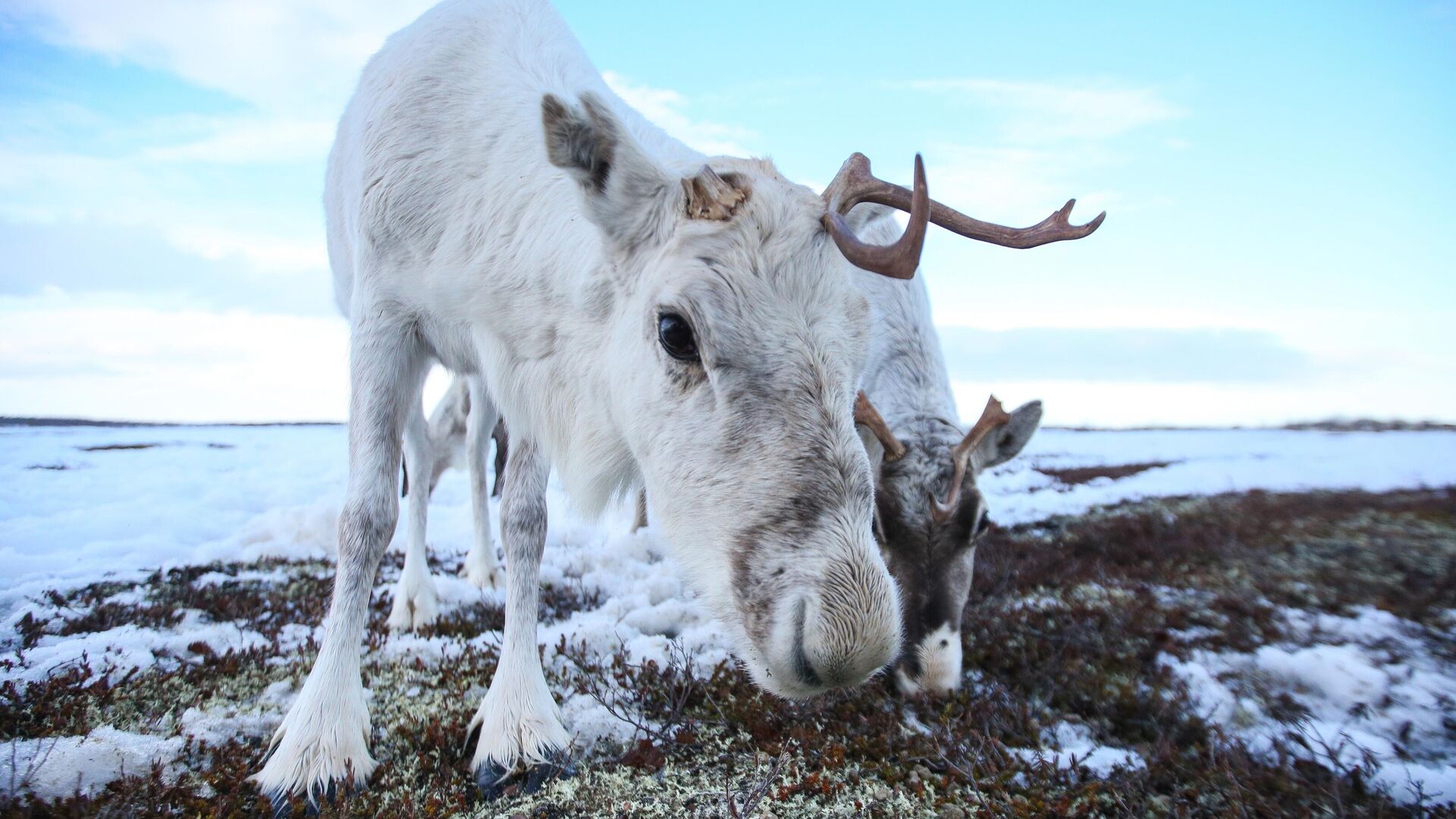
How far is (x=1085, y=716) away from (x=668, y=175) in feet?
12.8

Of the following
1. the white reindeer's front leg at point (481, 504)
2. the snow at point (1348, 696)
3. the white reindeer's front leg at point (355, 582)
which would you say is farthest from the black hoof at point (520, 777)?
the white reindeer's front leg at point (481, 504)

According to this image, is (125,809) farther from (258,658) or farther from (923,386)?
(923,386)

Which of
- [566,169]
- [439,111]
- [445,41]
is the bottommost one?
[566,169]

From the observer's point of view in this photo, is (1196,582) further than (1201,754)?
Yes

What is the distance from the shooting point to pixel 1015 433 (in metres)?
5.77

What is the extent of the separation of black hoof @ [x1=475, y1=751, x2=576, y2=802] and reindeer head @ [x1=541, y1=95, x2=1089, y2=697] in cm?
140

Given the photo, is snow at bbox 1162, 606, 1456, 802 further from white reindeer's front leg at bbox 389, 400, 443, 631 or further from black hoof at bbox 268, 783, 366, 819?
white reindeer's front leg at bbox 389, 400, 443, 631

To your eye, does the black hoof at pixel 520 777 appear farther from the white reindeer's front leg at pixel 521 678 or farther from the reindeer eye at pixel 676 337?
the reindeer eye at pixel 676 337

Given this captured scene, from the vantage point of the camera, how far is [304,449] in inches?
712

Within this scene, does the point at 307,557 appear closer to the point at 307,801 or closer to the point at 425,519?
the point at 425,519

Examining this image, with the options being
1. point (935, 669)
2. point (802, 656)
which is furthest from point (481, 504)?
point (802, 656)

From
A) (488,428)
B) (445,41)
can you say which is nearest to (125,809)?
(445,41)

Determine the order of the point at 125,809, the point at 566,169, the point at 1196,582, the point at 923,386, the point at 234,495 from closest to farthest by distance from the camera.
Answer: the point at 125,809 < the point at 566,169 < the point at 923,386 < the point at 1196,582 < the point at 234,495

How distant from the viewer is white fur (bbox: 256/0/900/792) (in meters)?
2.24
